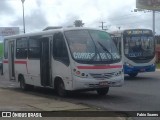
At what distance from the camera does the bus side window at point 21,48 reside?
20938 millimetres

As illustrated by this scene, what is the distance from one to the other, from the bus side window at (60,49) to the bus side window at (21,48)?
3.19 meters

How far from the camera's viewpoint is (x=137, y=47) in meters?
26.6

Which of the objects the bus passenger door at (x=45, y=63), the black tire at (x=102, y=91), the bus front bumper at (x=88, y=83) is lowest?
the black tire at (x=102, y=91)

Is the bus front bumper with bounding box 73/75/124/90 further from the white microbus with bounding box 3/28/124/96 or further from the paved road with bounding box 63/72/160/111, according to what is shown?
the paved road with bounding box 63/72/160/111

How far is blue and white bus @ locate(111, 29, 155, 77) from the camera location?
26391 millimetres

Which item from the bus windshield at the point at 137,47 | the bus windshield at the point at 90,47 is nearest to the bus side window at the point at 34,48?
the bus windshield at the point at 90,47

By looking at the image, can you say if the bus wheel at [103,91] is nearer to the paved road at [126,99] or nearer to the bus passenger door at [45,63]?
the paved road at [126,99]

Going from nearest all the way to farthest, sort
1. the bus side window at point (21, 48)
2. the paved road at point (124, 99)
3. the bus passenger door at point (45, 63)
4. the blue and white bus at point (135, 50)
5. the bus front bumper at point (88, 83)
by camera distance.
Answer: the paved road at point (124, 99), the bus front bumper at point (88, 83), the bus passenger door at point (45, 63), the bus side window at point (21, 48), the blue and white bus at point (135, 50)

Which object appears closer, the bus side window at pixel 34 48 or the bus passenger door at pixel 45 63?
the bus passenger door at pixel 45 63

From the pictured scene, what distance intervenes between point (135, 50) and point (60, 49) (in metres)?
9.76

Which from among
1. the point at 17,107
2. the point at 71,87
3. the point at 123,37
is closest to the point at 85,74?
the point at 71,87

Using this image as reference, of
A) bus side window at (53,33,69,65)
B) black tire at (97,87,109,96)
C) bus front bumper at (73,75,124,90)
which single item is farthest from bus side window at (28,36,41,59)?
bus front bumper at (73,75,124,90)

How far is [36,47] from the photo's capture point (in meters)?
19.6

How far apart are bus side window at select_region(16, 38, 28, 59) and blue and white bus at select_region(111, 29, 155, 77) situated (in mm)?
7008
